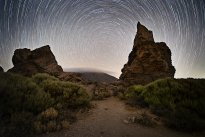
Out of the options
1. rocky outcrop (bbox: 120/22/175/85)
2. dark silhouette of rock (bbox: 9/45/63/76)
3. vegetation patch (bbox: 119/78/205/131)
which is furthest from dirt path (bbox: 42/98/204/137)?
dark silhouette of rock (bbox: 9/45/63/76)

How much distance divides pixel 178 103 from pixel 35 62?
29.7m

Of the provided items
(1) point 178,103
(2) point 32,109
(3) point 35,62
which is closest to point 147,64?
(1) point 178,103

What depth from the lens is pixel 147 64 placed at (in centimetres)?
3003

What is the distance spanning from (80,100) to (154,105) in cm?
479

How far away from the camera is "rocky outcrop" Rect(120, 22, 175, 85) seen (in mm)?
29250

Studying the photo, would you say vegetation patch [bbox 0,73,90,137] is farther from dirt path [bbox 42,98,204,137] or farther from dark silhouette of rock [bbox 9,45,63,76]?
dark silhouette of rock [bbox 9,45,63,76]

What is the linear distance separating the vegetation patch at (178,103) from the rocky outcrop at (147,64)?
563 inches

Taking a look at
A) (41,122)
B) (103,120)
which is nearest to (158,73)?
(103,120)

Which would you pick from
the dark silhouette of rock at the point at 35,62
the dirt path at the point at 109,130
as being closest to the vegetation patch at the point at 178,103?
the dirt path at the point at 109,130

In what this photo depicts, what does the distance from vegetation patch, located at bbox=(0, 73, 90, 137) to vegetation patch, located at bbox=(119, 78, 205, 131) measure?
15.2 feet

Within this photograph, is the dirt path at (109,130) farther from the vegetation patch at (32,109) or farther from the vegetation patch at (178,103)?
the vegetation patch at (178,103)

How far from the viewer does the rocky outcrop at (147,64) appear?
2925 centimetres

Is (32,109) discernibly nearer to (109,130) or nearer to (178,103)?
(109,130)

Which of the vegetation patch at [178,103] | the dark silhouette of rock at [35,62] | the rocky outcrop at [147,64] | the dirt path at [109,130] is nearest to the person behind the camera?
the dirt path at [109,130]
